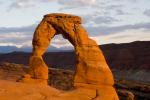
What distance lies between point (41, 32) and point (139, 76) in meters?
71.6

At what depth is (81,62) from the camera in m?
20.5

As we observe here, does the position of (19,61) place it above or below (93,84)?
below

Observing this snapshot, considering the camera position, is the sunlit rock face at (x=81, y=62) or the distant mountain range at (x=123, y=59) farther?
the distant mountain range at (x=123, y=59)

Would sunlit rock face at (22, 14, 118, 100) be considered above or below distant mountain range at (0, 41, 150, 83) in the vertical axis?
above

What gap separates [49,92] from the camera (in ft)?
62.5

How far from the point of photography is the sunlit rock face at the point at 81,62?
20.2 m

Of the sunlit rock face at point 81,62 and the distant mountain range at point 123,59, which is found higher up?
the sunlit rock face at point 81,62

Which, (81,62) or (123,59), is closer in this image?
(81,62)

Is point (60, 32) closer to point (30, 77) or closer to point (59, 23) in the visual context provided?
point (59, 23)

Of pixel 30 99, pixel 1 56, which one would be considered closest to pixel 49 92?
pixel 30 99

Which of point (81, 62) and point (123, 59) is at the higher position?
point (81, 62)

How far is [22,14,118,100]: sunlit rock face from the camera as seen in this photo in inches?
795

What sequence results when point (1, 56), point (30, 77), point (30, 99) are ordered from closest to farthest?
point (30, 99)
point (30, 77)
point (1, 56)

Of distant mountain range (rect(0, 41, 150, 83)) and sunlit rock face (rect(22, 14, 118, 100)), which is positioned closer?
sunlit rock face (rect(22, 14, 118, 100))
